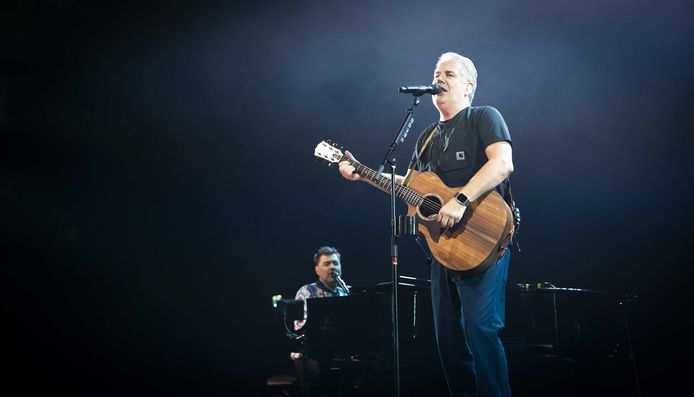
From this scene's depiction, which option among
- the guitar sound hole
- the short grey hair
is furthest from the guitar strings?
the short grey hair

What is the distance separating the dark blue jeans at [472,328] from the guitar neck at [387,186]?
379mm

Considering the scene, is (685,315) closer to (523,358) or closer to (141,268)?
(523,358)

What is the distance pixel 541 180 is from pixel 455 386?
13.8ft

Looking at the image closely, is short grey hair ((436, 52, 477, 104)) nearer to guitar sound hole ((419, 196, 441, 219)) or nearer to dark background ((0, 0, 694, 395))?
guitar sound hole ((419, 196, 441, 219))

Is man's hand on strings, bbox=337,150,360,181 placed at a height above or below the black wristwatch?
above

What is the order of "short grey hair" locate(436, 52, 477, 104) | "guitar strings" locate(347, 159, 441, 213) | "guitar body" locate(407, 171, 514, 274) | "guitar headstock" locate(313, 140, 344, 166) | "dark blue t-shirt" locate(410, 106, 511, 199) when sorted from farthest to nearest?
"guitar headstock" locate(313, 140, 344, 166) < "short grey hair" locate(436, 52, 477, 104) < "guitar strings" locate(347, 159, 441, 213) < "dark blue t-shirt" locate(410, 106, 511, 199) < "guitar body" locate(407, 171, 514, 274)

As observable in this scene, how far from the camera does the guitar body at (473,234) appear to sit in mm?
3055

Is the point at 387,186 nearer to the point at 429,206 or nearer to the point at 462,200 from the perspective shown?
the point at 429,206

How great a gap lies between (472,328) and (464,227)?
0.52m

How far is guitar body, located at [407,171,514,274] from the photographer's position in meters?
3.05

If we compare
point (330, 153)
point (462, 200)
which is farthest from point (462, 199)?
point (330, 153)


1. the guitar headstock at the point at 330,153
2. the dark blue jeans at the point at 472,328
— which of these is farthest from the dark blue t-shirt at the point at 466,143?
the guitar headstock at the point at 330,153

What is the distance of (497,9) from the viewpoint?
21.4 feet

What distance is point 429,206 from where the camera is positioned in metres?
3.35
